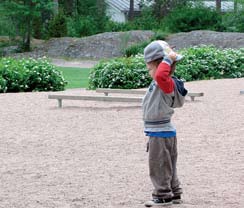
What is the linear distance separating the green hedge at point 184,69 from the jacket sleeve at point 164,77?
1416 centimetres

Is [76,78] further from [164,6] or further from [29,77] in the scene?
[164,6]

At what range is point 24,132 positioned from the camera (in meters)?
12.4

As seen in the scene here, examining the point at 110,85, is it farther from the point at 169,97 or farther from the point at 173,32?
the point at 173,32

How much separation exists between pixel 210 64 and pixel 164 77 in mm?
17746

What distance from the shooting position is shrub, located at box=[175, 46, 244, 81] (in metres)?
23.4

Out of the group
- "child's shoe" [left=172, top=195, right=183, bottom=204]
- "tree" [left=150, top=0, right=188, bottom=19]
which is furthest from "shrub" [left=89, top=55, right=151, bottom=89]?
"tree" [left=150, top=0, right=188, bottom=19]

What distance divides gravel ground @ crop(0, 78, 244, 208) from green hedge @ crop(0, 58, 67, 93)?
11.2ft

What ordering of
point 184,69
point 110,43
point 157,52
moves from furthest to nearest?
point 110,43
point 184,69
point 157,52

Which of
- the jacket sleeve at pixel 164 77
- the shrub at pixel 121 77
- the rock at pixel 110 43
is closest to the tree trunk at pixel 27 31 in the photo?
the rock at pixel 110 43

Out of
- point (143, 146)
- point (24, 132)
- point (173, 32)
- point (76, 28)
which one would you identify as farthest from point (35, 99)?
point (76, 28)

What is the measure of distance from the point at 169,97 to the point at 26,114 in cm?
830

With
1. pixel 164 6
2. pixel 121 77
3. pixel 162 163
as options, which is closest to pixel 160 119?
pixel 162 163

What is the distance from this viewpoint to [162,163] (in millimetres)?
6828

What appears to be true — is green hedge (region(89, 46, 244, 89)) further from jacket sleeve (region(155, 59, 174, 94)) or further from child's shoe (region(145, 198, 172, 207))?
jacket sleeve (region(155, 59, 174, 94))
